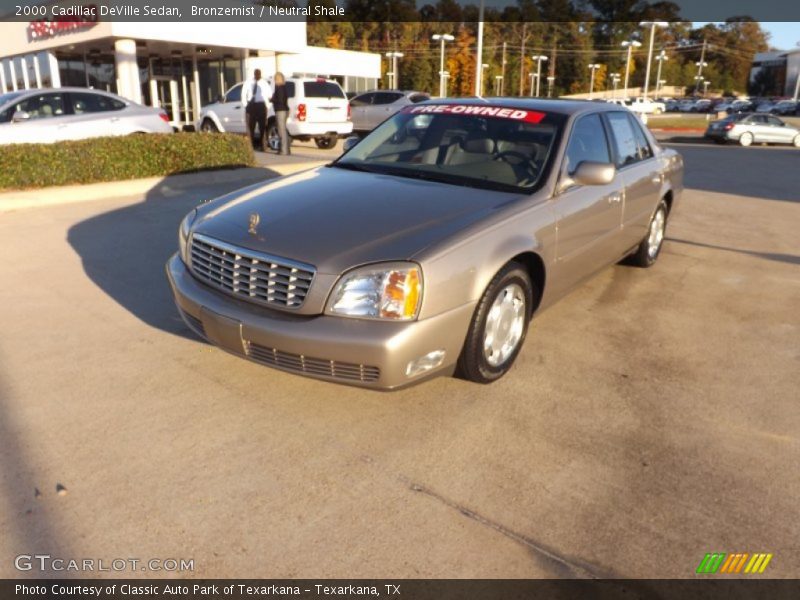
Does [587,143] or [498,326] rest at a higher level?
[587,143]

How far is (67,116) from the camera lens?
11.3 m

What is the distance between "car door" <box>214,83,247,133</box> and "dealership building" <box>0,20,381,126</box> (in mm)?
4219

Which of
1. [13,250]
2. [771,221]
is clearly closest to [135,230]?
[13,250]

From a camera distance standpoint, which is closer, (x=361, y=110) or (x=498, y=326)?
(x=498, y=326)

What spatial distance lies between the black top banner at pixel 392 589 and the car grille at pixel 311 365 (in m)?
0.98

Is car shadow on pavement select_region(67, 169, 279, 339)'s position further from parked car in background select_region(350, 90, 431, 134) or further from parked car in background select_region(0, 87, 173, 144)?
parked car in background select_region(350, 90, 431, 134)

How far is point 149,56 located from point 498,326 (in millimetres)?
24158

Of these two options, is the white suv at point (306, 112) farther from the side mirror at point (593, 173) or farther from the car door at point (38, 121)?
the side mirror at point (593, 173)

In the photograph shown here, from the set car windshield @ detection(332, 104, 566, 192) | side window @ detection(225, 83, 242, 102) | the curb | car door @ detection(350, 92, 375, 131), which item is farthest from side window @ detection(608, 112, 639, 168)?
car door @ detection(350, 92, 375, 131)

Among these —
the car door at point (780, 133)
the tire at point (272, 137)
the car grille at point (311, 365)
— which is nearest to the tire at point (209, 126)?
the tire at point (272, 137)

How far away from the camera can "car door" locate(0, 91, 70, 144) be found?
10664 mm

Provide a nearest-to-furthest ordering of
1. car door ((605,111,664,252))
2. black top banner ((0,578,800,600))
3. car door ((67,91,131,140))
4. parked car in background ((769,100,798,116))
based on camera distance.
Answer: black top banner ((0,578,800,600)) → car door ((605,111,664,252)) → car door ((67,91,131,140)) → parked car in background ((769,100,798,116))

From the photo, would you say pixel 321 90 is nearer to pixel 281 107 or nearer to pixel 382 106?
pixel 281 107

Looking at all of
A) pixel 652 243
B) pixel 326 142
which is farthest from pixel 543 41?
pixel 652 243
